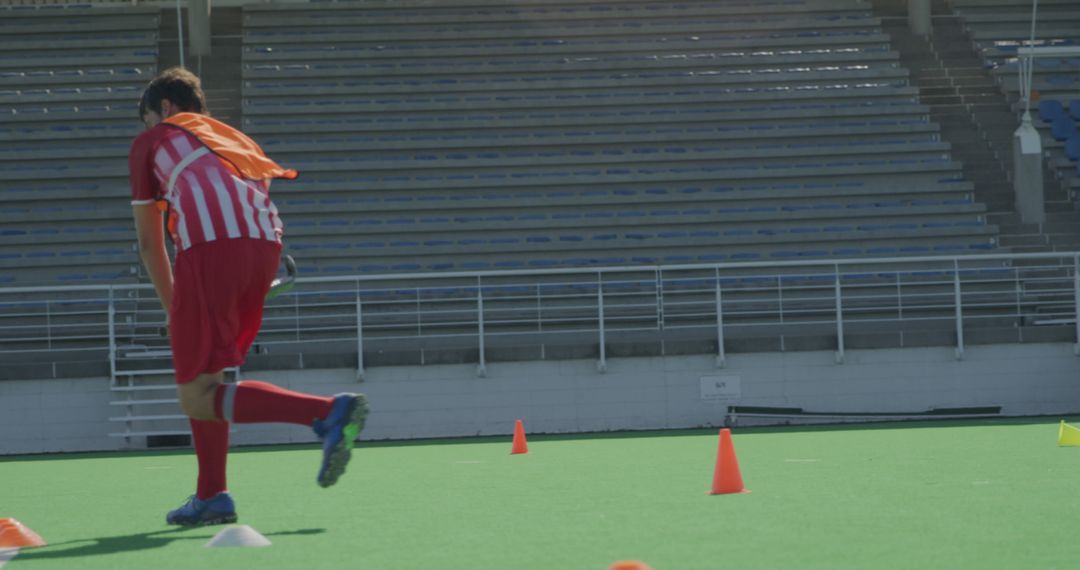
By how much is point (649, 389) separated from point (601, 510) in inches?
315

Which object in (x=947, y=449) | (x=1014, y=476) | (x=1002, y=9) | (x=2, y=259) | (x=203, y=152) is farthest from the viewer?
(x=1002, y=9)


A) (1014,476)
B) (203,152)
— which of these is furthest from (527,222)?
(203,152)

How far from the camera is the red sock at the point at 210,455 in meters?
5.03

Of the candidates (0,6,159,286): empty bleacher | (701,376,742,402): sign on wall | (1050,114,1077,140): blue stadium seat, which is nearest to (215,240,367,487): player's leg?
(701,376,742,402): sign on wall

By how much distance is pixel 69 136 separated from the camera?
56.5ft

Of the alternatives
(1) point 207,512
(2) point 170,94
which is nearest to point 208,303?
(1) point 207,512

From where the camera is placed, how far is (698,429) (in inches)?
501

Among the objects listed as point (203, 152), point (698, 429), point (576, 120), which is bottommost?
point (698, 429)

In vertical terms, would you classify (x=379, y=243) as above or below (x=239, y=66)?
below

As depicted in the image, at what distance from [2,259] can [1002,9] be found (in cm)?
1320

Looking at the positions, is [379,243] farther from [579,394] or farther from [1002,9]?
[1002,9]

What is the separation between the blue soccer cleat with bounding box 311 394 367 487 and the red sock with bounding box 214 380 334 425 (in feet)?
0.16

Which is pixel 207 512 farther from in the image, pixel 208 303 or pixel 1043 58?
pixel 1043 58

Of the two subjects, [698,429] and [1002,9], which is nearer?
[698,429]
